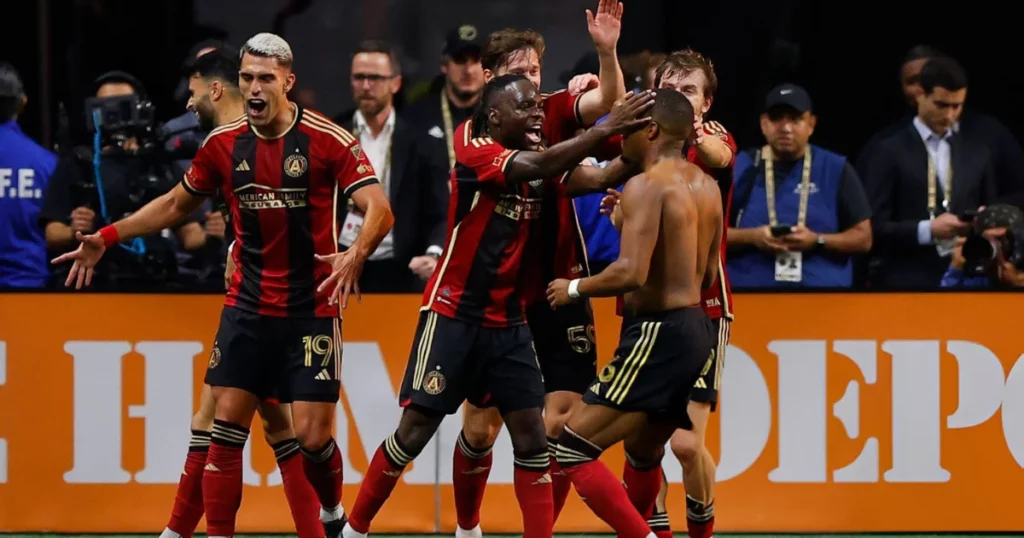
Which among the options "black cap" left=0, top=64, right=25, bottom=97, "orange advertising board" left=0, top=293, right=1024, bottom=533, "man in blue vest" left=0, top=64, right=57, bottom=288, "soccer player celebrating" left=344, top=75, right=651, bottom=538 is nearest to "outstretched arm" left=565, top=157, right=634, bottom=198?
"soccer player celebrating" left=344, top=75, right=651, bottom=538

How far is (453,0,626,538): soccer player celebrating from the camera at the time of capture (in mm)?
7266

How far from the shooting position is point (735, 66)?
10.8 metres

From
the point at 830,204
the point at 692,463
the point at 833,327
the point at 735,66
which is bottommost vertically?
the point at 692,463

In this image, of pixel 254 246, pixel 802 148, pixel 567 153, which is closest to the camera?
pixel 567 153

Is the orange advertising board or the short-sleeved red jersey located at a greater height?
the short-sleeved red jersey

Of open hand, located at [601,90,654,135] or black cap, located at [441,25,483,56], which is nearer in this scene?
open hand, located at [601,90,654,135]

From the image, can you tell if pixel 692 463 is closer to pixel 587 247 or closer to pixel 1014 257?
pixel 587 247

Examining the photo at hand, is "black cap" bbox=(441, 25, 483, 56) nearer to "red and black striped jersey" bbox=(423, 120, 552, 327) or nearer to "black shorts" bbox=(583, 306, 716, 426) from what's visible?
"red and black striped jersey" bbox=(423, 120, 552, 327)

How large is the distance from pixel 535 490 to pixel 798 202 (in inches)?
98.9

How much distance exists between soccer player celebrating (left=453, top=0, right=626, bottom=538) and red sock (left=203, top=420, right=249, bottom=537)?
0.92 metres

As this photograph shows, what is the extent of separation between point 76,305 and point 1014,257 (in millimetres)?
4434

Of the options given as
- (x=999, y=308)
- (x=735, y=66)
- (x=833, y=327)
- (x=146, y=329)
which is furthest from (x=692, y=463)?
(x=735, y=66)

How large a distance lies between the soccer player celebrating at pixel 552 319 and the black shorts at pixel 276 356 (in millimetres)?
642

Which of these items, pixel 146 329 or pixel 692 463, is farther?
pixel 146 329
